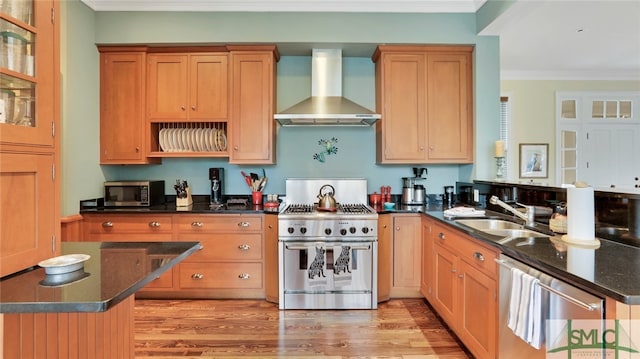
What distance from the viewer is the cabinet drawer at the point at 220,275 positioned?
10.2 feet

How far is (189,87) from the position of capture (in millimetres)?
3359

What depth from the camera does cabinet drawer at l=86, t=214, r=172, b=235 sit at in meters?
3.06

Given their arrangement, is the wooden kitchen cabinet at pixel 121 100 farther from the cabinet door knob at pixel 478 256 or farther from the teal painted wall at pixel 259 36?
the cabinet door knob at pixel 478 256

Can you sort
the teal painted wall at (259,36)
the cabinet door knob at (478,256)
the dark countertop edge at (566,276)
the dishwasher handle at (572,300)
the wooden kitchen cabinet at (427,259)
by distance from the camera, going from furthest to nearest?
the teal painted wall at (259,36) < the wooden kitchen cabinet at (427,259) < the cabinet door knob at (478,256) < the dishwasher handle at (572,300) < the dark countertop edge at (566,276)

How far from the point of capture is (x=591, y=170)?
208 inches

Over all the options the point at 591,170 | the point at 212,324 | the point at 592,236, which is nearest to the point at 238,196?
the point at 212,324

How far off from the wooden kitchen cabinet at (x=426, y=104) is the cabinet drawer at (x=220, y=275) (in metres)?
1.79

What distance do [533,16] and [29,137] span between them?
421 cm

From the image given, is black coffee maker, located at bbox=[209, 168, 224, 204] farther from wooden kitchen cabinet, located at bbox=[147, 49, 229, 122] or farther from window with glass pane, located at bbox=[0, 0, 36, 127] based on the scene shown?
window with glass pane, located at bbox=[0, 0, 36, 127]

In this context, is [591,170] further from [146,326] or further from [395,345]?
[146,326]

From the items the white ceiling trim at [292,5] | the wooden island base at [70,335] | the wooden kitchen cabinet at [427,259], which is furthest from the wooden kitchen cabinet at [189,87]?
the wooden kitchen cabinet at [427,259]

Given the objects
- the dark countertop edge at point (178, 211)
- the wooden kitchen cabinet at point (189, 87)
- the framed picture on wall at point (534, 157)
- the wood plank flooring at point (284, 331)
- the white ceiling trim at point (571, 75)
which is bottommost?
the wood plank flooring at point (284, 331)

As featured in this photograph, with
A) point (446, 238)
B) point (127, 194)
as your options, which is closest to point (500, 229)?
point (446, 238)

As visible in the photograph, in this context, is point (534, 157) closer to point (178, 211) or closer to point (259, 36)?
point (259, 36)
